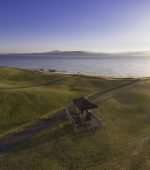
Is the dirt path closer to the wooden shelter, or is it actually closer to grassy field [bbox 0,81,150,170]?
grassy field [bbox 0,81,150,170]

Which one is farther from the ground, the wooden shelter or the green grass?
the wooden shelter

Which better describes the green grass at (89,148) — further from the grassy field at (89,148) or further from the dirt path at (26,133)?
the dirt path at (26,133)

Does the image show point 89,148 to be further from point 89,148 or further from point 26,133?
point 26,133

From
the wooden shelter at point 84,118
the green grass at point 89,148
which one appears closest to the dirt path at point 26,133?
the green grass at point 89,148

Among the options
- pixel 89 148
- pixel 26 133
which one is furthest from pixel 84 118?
pixel 26 133

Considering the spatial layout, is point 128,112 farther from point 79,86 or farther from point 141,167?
point 79,86

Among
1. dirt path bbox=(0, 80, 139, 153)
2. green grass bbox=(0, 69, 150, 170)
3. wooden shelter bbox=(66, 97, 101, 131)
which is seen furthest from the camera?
wooden shelter bbox=(66, 97, 101, 131)

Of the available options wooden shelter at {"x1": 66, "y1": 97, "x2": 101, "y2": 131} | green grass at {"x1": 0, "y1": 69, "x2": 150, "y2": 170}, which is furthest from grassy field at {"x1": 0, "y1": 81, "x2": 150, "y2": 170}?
wooden shelter at {"x1": 66, "y1": 97, "x2": 101, "y2": 131}

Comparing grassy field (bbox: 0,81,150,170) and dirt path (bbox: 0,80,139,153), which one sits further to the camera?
dirt path (bbox: 0,80,139,153)

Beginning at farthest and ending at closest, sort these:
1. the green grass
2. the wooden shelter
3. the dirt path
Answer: the wooden shelter, the dirt path, the green grass
